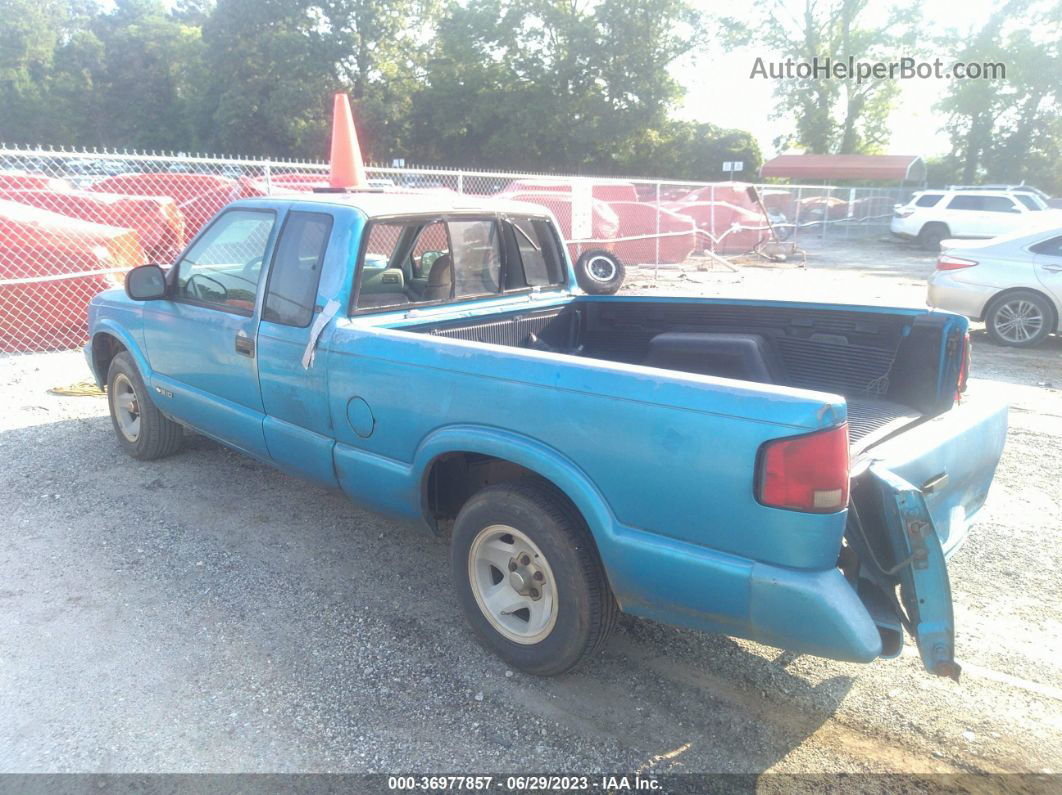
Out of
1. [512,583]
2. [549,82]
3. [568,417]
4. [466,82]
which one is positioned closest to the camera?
[568,417]

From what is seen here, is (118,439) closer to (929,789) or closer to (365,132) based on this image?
(929,789)

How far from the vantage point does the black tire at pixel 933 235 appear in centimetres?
2231

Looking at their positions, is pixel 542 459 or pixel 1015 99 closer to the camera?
pixel 542 459

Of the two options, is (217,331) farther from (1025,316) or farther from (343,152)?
(1025,316)

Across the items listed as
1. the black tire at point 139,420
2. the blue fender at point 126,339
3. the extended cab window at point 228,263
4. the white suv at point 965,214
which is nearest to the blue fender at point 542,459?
the extended cab window at point 228,263

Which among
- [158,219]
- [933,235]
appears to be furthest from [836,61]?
[158,219]

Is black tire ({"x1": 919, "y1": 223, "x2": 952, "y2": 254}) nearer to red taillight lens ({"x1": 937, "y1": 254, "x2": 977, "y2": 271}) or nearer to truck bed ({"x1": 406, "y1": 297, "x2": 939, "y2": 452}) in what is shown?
red taillight lens ({"x1": 937, "y1": 254, "x2": 977, "y2": 271})

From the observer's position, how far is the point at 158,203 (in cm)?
966

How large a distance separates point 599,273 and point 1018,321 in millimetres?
6534

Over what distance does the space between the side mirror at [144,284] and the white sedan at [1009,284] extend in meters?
8.77

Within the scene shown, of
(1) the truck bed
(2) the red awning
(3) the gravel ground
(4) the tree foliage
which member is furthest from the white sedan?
(2) the red awning

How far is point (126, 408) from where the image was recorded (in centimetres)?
529

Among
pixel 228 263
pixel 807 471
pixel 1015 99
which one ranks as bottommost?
pixel 807 471

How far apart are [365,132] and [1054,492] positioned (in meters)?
41.6
